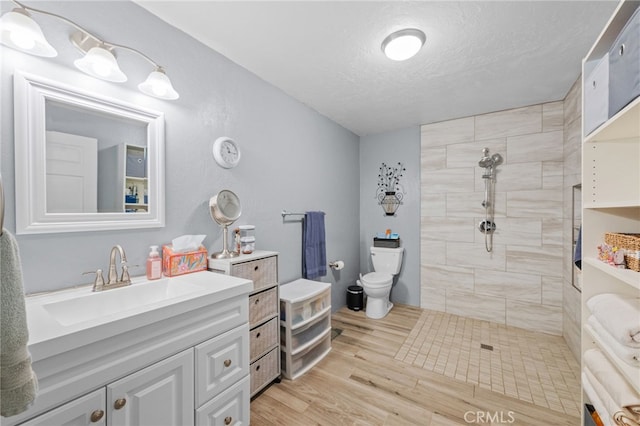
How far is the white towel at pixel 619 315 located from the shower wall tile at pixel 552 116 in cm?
218

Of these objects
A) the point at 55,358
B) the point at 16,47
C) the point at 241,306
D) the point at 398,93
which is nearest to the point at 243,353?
the point at 241,306

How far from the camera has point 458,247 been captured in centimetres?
307

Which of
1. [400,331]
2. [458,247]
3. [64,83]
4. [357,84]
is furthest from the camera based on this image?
[458,247]

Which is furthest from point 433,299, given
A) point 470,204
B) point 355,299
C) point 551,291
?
point 470,204

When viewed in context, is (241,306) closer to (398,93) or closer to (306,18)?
(306,18)

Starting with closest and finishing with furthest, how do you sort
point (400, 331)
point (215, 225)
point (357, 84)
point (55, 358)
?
point (55, 358) → point (215, 225) → point (357, 84) → point (400, 331)

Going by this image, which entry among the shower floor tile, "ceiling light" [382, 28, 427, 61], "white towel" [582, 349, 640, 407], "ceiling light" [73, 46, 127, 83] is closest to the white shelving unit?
"white towel" [582, 349, 640, 407]

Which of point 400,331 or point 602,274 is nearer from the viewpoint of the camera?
point 602,274

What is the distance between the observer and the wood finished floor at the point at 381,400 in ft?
5.12

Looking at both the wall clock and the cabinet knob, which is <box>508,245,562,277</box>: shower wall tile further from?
the cabinet knob

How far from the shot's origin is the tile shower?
261 centimetres

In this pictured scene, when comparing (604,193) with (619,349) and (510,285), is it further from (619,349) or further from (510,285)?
(510,285)

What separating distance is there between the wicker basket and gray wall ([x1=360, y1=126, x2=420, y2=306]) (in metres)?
2.24

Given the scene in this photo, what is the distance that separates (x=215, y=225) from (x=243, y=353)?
868 millimetres
